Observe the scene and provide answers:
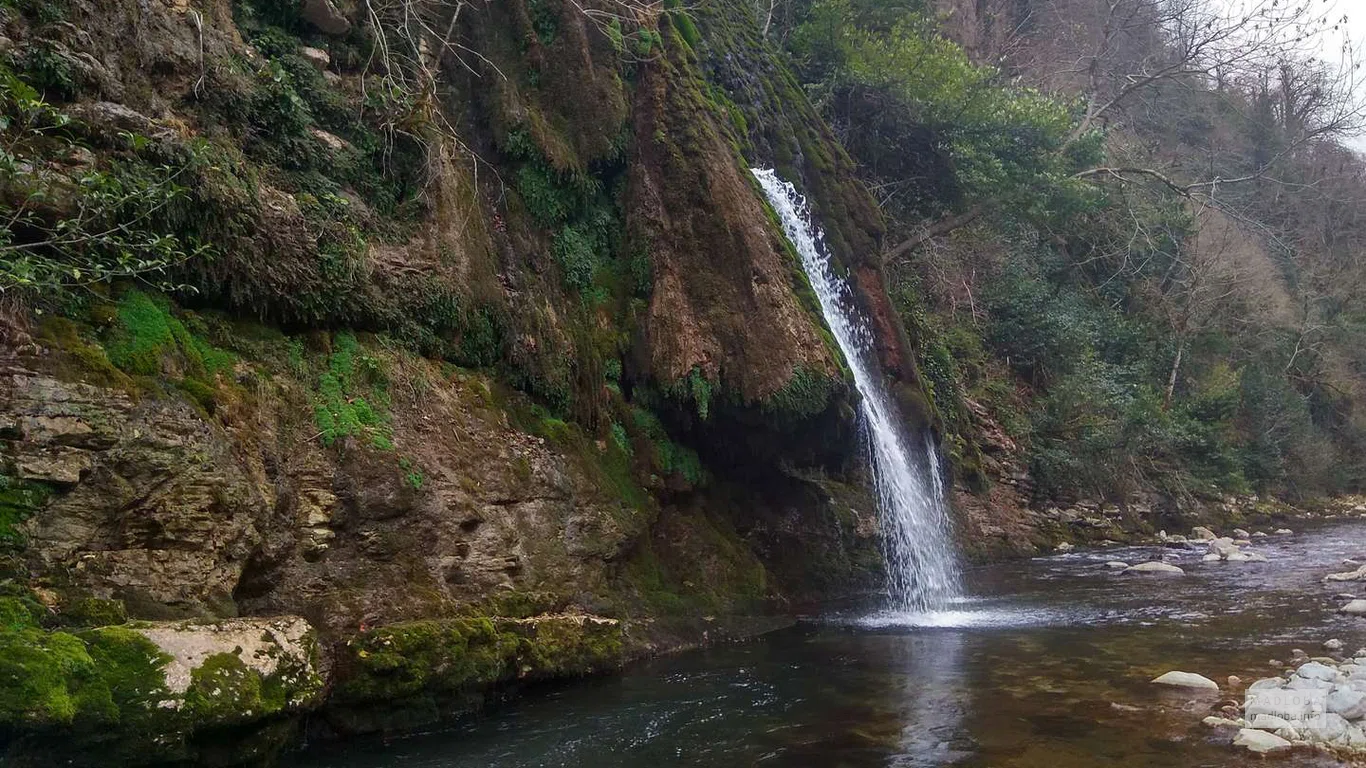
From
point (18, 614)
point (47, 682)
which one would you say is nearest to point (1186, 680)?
point (47, 682)

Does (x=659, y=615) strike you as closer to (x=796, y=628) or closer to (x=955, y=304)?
(x=796, y=628)

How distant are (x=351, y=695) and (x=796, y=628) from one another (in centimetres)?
570

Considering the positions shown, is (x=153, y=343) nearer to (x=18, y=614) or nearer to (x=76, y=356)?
(x=76, y=356)

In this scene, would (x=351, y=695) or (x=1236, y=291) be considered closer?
(x=351, y=695)

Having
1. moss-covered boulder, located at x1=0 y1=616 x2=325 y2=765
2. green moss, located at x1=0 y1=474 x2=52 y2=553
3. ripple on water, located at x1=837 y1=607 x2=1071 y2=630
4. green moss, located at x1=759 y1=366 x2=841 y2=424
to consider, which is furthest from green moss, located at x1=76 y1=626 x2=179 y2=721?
ripple on water, located at x1=837 y1=607 x2=1071 y2=630

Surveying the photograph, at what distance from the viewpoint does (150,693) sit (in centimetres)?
467

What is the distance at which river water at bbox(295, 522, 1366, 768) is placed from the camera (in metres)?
5.85

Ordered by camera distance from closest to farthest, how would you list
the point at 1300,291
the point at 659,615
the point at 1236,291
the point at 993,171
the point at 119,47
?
the point at 119,47 → the point at 659,615 → the point at 993,171 → the point at 1236,291 → the point at 1300,291

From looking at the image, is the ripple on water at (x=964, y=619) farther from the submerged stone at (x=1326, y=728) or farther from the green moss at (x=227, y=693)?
the green moss at (x=227, y=693)

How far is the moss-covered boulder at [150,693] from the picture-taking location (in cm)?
434

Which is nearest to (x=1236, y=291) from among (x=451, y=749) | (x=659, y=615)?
(x=659, y=615)

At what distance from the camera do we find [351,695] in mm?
6090

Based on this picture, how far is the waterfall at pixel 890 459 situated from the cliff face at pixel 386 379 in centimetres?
53

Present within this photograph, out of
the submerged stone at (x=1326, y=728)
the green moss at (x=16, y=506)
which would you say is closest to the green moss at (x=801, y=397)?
the submerged stone at (x=1326, y=728)
